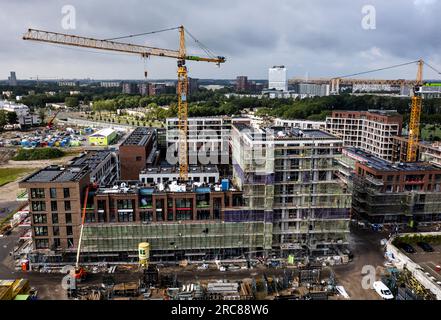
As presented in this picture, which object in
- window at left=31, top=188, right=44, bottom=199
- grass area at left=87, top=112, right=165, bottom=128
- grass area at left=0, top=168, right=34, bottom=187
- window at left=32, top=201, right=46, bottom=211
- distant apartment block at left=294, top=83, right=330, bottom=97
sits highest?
distant apartment block at left=294, top=83, right=330, bottom=97

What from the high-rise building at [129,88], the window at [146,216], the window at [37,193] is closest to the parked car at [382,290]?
the window at [146,216]

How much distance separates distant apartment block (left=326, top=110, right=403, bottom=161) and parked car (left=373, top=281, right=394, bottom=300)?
35.7 m

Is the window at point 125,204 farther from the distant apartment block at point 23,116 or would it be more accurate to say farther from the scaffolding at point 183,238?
the distant apartment block at point 23,116

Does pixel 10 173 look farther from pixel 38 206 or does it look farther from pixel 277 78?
pixel 277 78

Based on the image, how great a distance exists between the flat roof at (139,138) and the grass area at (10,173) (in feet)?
64.5

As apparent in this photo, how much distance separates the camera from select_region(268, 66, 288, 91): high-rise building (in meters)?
171

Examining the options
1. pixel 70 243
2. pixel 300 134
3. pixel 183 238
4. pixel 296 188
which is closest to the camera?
pixel 70 243

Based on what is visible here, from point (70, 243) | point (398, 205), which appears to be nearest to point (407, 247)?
point (398, 205)

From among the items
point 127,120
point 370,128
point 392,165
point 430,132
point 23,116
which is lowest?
point 392,165

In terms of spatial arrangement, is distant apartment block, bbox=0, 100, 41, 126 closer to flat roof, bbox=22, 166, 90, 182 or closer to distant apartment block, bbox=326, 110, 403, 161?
flat roof, bbox=22, 166, 90, 182

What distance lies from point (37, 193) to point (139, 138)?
2243 cm

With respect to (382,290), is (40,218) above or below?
above

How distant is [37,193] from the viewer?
27641mm

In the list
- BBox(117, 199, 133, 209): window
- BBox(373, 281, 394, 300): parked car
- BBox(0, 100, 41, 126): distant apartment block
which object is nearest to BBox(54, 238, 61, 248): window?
BBox(117, 199, 133, 209): window
